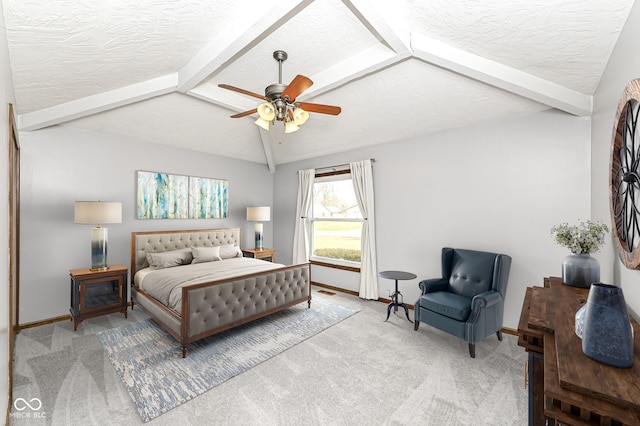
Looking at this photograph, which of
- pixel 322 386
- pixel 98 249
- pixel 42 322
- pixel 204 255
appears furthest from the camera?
pixel 204 255

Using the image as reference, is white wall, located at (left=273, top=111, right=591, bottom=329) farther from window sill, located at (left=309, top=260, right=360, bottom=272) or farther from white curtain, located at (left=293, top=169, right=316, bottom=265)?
white curtain, located at (left=293, top=169, right=316, bottom=265)

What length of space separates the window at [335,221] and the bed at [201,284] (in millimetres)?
1300

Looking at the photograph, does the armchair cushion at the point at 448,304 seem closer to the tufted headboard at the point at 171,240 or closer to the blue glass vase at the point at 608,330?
the blue glass vase at the point at 608,330

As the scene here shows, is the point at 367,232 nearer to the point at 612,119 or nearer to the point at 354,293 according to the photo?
the point at 354,293

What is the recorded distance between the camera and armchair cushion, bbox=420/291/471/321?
2.81 metres

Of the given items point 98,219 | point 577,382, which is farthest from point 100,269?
point 577,382

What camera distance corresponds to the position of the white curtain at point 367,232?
14.7 feet

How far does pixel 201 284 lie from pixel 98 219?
1.74 metres

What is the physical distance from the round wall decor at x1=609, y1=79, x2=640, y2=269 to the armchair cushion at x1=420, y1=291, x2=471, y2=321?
4.78 ft

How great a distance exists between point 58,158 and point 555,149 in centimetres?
612

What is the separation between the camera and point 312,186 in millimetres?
5418

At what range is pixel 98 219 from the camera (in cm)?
335

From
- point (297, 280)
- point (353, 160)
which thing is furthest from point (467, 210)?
point (297, 280)

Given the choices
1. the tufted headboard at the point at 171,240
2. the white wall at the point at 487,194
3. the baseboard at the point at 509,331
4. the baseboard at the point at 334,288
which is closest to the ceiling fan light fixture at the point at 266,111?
the white wall at the point at 487,194
